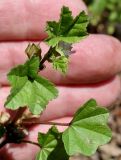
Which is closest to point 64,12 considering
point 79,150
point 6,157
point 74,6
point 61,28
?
point 61,28

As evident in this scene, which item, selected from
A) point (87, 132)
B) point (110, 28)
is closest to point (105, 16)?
point (110, 28)

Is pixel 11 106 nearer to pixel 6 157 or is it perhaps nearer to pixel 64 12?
pixel 64 12

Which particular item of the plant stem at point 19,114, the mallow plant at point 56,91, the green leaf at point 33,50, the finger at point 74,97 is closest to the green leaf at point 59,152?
the mallow plant at point 56,91

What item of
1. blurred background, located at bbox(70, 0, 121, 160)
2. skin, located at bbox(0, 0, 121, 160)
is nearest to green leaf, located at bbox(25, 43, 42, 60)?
skin, located at bbox(0, 0, 121, 160)

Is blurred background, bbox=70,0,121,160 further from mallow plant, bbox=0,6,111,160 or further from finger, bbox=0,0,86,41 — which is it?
mallow plant, bbox=0,6,111,160

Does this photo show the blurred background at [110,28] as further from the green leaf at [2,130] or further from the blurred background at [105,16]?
the green leaf at [2,130]

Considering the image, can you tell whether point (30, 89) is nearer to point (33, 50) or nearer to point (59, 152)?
point (33, 50)
